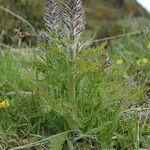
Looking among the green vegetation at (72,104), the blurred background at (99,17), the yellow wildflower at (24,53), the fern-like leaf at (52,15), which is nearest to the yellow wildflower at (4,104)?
the green vegetation at (72,104)

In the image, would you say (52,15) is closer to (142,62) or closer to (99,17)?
(142,62)

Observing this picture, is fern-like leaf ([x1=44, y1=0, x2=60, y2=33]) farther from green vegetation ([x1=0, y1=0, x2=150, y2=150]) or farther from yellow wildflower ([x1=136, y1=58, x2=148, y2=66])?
yellow wildflower ([x1=136, y1=58, x2=148, y2=66])

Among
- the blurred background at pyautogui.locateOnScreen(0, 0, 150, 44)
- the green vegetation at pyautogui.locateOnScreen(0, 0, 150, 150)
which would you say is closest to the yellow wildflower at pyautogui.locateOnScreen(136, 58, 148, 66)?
the blurred background at pyautogui.locateOnScreen(0, 0, 150, 44)

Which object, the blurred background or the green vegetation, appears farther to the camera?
the blurred background

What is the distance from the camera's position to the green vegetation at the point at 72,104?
2.47 m

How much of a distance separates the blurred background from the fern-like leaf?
117 inches

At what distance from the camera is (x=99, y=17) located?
7863mm

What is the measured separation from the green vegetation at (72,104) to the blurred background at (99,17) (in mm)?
2947

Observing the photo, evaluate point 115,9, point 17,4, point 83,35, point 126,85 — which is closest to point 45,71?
point 83,35

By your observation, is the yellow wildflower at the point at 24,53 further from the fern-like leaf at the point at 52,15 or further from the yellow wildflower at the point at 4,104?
the fern-like leaf at the point at 52,15

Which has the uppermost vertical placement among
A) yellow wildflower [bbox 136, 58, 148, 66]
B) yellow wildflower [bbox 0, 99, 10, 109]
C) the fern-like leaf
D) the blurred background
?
the blurred background

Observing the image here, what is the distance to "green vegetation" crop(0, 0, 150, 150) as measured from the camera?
2467 mm

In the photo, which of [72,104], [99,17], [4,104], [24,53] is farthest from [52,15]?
[99,17]

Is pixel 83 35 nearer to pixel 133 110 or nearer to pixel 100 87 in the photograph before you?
pixel 100 87
